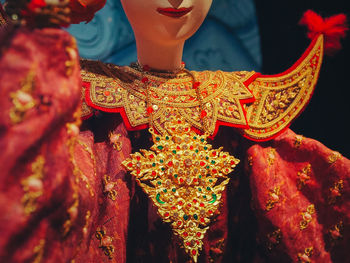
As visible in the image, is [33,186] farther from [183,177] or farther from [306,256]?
[306,256]

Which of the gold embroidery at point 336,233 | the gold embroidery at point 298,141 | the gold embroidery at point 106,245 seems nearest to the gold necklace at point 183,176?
the gold embroidery at point 106,245

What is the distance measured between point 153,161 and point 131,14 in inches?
18.7

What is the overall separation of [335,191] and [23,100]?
955mm

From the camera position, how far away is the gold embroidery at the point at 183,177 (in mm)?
943

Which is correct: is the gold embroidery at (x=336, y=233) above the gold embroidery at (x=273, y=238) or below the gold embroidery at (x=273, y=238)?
above

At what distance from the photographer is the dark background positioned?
1490 mm

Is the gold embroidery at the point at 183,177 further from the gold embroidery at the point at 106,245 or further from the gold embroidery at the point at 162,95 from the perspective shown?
the gold embroidery at the point at 106,245

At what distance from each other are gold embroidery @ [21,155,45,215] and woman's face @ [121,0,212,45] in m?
0.66

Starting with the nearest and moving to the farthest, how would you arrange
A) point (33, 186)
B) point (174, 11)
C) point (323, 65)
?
point (33, 186) < point (174, 11) < point (323, 65)

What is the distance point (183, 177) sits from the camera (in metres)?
0.97

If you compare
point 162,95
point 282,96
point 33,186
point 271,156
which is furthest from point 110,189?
point 282,96

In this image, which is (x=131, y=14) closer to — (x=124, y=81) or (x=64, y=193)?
(x=124, y=81)

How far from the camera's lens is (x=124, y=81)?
1100mm

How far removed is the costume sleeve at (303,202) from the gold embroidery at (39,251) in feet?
2.41
